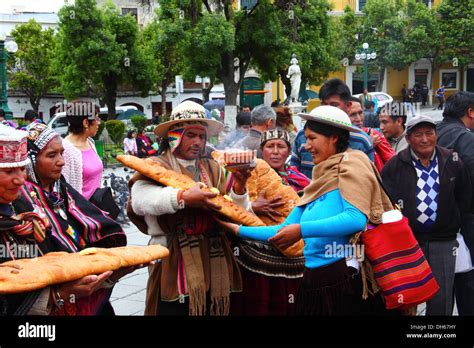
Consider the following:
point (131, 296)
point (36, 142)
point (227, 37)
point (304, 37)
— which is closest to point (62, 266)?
point (36, 142)

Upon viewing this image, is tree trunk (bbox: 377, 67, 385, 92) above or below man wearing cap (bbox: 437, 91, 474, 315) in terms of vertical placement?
above

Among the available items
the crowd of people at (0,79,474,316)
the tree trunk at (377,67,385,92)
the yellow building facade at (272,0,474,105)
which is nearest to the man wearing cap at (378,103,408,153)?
the crowd of people at (0,79,474,316)

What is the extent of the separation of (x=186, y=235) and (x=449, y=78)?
4452 cm

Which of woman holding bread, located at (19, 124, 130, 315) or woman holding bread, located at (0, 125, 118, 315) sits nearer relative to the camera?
woman holding bread, located at (0, 125, 118, 315)

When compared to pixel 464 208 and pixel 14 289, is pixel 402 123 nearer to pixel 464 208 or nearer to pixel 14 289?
pixel 464 208

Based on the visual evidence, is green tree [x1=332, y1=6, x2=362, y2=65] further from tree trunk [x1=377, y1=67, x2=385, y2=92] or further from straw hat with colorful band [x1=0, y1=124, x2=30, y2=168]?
straw hat with colorful band [x1=0, y1=124, x2=30, y2=168]

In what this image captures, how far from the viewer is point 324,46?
26.2 meters

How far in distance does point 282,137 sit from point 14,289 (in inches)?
103

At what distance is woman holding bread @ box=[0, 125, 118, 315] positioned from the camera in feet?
8.08

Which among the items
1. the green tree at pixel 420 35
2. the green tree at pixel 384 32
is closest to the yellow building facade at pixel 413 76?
the green tree at pixel 420 35

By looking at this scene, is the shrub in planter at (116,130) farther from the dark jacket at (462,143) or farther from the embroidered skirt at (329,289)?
the embroidered skirt at (329,289)

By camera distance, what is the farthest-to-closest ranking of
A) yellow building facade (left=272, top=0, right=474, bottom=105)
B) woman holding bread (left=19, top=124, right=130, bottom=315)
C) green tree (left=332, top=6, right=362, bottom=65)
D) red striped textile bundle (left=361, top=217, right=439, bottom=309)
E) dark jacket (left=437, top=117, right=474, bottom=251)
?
yellow building facade (left=272, top=0, right=474, bottom=105) → green tree (left=332, top=6, right=362, bottom=65) → dark jacket (left=437, top=117, right=474, bottom=251) → woman holding bread (left=19, top=124, right=130, bottom=315) → red striped textile bundle (left=361, top=217, right=439, bottom=309)

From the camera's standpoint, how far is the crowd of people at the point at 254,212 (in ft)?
9.11

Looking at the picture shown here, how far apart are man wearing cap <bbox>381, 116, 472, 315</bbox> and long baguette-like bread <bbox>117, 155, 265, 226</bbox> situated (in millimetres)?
1319
